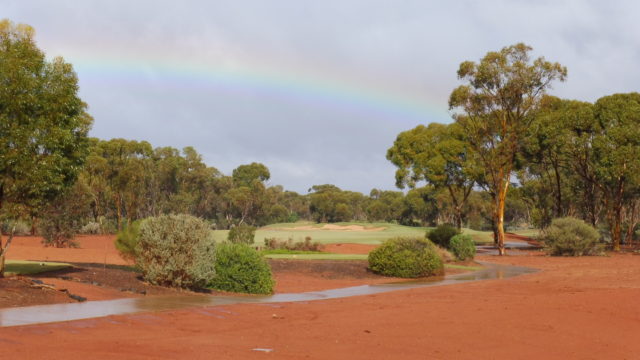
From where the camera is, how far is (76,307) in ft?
42.8

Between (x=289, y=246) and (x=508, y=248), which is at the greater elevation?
(x=289, y=246)

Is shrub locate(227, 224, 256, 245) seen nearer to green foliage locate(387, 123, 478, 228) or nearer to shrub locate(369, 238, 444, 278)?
shrub locate(369, 238, 444, 278)

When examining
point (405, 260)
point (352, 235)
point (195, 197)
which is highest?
point (195, 197)

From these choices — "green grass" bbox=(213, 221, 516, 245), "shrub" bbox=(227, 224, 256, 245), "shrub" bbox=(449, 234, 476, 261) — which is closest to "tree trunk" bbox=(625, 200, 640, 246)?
"green grass" bbox=(213, 221, 516, 245)

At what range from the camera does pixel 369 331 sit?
454 inches

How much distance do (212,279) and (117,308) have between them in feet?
18.8

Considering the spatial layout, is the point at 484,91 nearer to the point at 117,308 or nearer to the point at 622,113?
the point at 622,113

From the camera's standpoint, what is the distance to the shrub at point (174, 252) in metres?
17.3

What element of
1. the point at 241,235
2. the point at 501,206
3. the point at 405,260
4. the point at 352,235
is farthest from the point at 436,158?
the point at 405,260

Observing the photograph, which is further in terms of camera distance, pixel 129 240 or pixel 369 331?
pixel 129 240

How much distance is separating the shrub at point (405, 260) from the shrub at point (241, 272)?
350 inches

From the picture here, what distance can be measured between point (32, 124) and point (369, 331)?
10614 millimetres

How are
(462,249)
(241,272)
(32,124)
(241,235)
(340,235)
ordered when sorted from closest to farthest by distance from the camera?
1. (32,124)
2. (241,272)
3. (462,249)
4. (241,235)
5. (340,235)

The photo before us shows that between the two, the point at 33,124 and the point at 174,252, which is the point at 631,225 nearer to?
the point at 174,252
